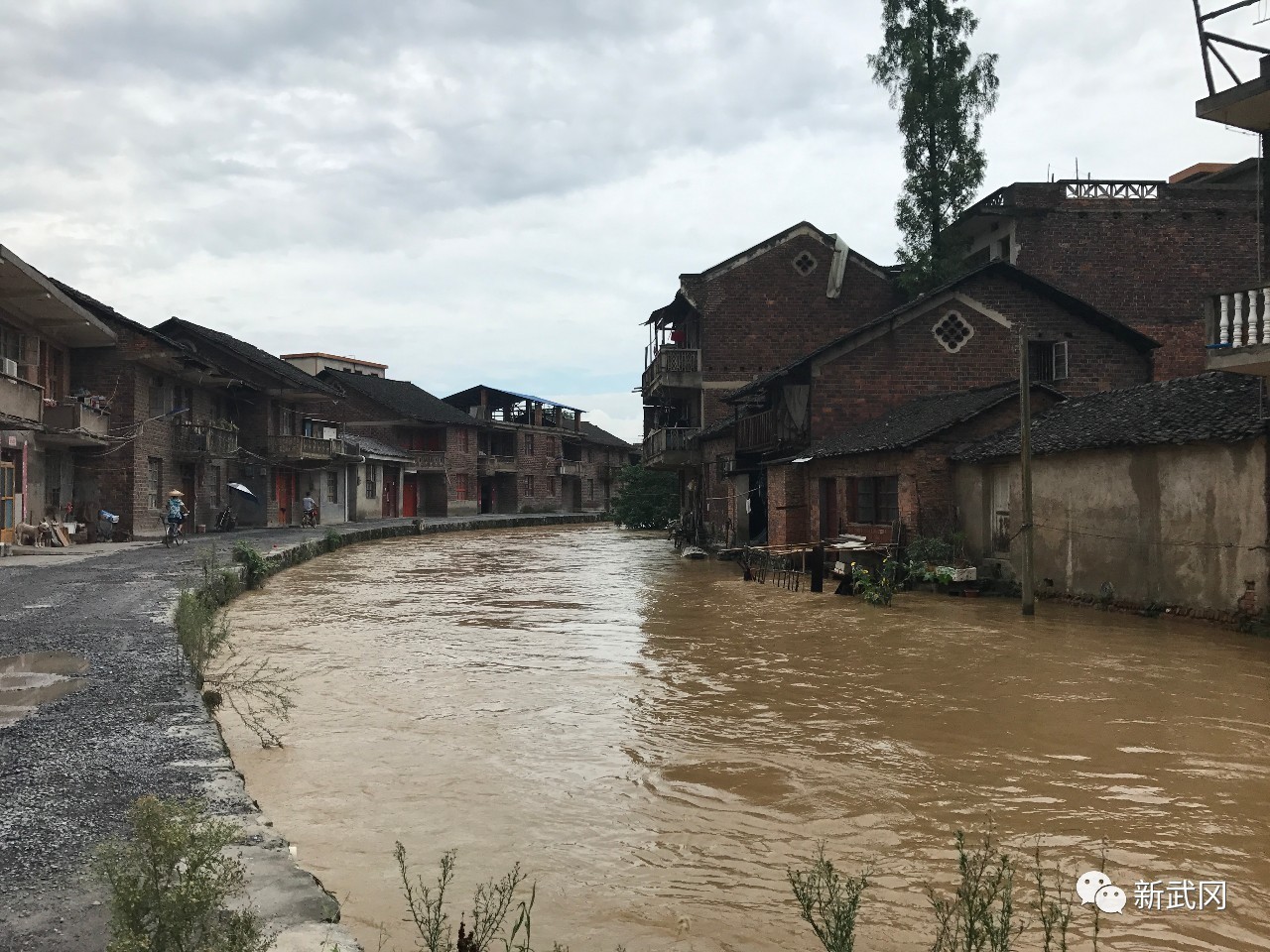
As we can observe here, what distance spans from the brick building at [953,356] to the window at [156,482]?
759 inches

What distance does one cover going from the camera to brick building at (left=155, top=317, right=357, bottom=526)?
35969 mm

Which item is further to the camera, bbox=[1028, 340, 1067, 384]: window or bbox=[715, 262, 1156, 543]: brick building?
bbox=[1028, 340, 1067, 384]: window

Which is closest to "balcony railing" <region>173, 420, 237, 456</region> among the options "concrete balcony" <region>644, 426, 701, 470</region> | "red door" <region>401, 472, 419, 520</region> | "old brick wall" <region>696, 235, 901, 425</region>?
"concrete balcony" <region>644, 426, 701, 470</region>

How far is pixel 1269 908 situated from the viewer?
498 centimetres

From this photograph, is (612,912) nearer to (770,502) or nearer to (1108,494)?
(1108,494)

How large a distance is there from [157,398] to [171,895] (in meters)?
31.3

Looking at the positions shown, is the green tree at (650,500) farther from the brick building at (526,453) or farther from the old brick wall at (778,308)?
the brick building at (526,453)

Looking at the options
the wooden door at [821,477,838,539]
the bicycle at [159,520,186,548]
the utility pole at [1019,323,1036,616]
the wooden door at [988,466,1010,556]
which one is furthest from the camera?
the bicycle at [159,520,186,548]

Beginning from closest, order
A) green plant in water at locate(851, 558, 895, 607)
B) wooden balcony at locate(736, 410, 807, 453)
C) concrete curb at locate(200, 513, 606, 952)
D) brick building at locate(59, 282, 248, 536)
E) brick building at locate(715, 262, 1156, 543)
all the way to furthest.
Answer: concrete curb at locate(200, 513, 606, 952) → green plant in water at locate(851, 558, 895, 607) → brick building at locate(715, 262, 1156, 543) → wooden balcony at locate(736, 410, 807, 453) → brick building at locate(59, 282, 248, 536)

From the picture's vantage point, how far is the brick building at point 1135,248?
3109 cm

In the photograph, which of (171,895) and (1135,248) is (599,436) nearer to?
(1135,248)

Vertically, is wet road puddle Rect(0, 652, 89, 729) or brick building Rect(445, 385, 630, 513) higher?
brick building Rect(445, 385, 630, 513)

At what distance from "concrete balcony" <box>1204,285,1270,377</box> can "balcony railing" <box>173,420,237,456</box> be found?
29.8 meters

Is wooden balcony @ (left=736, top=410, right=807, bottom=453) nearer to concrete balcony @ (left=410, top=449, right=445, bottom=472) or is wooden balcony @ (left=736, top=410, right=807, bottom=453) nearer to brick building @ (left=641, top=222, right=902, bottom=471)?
brick building @ (left=641, top=222, right=902, bottom=471)
